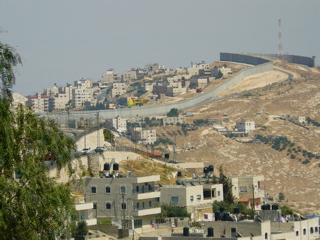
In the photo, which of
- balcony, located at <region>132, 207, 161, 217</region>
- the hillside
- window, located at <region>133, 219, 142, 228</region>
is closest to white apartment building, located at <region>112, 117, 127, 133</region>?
the hillside

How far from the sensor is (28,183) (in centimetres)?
1723

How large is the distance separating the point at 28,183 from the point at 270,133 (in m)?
138

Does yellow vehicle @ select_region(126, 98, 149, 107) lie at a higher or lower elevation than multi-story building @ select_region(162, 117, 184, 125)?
higher

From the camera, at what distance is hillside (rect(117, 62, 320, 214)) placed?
383 feet

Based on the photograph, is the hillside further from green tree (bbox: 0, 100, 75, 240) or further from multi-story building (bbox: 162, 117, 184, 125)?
green tree (bbox: 0, 100, 75, 240)

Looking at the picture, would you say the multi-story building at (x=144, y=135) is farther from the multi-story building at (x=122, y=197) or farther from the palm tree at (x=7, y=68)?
the palm tree at (x=7, y=68)

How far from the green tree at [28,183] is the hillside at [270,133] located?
235 feet

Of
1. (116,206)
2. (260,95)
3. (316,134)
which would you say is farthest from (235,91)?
(116,206)

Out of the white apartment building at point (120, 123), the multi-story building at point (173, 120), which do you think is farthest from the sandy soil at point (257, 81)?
the white apartment building at point (120, 123)

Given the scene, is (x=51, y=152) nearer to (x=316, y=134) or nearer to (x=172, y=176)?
(x=172, y=176)

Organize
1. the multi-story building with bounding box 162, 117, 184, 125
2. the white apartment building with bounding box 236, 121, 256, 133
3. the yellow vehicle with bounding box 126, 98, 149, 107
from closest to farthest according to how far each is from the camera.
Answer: the white apartment building with bounding box 236, 121, 256, 133 → the multi-story building with bounding box 162, 117, 184, 125 → the yellow vehicle with bounding box 126, 98, 149, 107

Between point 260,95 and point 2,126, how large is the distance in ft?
534

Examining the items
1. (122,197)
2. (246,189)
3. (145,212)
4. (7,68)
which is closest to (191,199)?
(145,212)

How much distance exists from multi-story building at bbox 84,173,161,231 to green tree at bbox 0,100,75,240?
2430 cm
